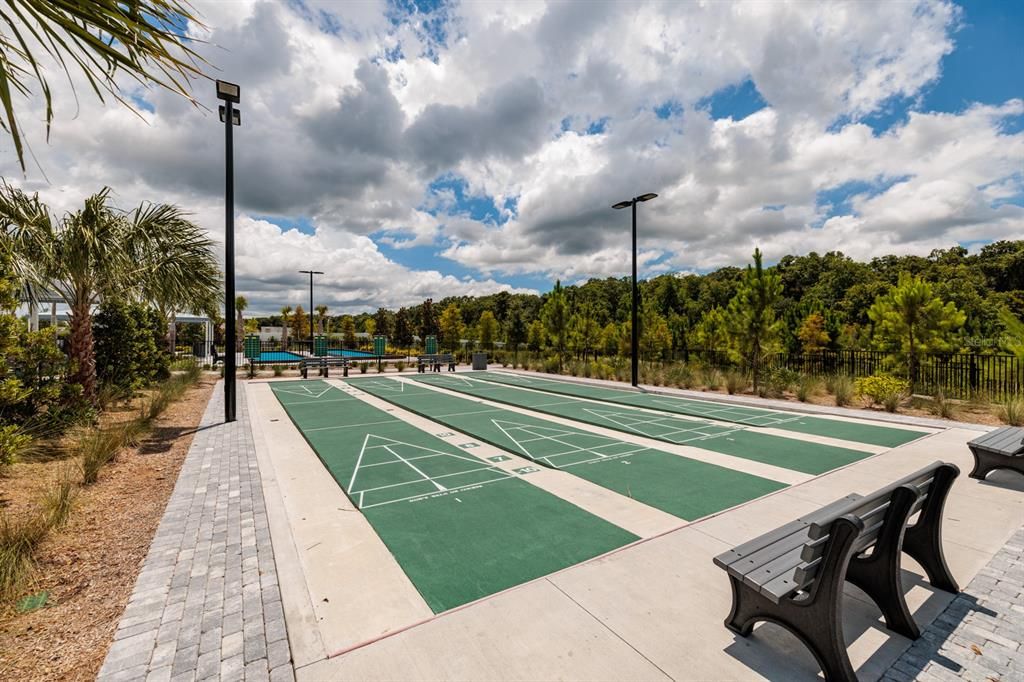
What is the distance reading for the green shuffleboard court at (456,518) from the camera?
353cm

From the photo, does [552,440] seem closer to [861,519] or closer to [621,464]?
[621,464]

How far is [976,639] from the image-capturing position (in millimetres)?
2709

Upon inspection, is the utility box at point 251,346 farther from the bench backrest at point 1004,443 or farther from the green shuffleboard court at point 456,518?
the bench backrest at point 1004,443

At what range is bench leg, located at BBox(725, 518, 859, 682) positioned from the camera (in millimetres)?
2303

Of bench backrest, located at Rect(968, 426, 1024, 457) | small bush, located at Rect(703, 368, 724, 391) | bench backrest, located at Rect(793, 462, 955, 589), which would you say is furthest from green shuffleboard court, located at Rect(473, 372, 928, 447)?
bench backrest, located at Rect(793, 462, 955, 589)

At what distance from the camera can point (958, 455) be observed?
7.02 meters

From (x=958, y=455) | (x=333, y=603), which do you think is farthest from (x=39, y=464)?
(x=958, y=455)

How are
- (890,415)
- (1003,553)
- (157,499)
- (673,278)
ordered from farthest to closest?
(673,278)
(890,415)
(157,499)
(1003,553)

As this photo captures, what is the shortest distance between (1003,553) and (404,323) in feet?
189

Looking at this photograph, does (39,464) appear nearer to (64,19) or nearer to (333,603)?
(333,603)

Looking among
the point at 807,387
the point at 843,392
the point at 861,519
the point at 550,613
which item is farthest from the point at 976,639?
the point at 807,387

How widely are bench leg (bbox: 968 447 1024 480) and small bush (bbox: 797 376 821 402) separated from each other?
7325 millimetres

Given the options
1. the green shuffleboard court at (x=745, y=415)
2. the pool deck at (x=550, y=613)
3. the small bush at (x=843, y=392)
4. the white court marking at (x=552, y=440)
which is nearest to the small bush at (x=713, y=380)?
the green shuffleboard court at (x=745, y=415)

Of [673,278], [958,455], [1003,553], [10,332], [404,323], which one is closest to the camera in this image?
[1003,553]
